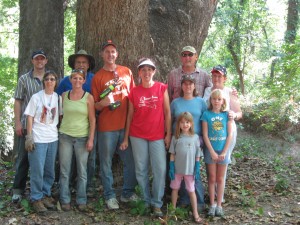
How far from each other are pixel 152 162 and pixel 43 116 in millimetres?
1757

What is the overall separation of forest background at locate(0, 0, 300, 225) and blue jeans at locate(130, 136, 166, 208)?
2.27m

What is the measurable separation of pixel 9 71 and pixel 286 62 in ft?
32.9

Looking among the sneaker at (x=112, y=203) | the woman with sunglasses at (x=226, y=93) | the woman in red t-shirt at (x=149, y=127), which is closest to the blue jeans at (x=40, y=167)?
the sneaker at (x=112, y=203)

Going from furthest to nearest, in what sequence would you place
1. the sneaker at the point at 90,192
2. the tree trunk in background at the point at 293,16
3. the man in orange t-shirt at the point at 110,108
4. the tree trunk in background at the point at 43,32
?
the tree trunk in background at the point at 293,16, the tree trunk in background at the point at 43,32, the sneaker at the point at 90,192, the man in orange t-shirt at the point at 110,108

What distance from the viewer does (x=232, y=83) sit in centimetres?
2434

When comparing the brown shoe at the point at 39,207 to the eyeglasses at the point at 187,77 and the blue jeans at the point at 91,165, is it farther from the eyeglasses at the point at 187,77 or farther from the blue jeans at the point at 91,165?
the eyeglasses at the point at 187,77

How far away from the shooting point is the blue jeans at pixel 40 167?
5.20 metres

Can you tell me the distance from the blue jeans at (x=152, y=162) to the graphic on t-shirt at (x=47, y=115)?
122 centimetres

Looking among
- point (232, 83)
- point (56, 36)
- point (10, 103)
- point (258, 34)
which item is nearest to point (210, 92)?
point (56, 36)

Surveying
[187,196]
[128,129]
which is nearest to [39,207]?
[128,129]

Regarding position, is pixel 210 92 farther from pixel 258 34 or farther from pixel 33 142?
pixel 258 34

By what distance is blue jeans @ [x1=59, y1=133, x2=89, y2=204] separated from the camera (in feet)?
17.5

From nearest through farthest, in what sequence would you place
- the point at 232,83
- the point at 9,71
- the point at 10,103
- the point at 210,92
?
1. the point at 210,92
2. the point at 10,103
3. the point at 9,71
4. the point at 232,83

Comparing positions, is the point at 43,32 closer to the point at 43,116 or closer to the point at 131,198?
the point at 43,116
